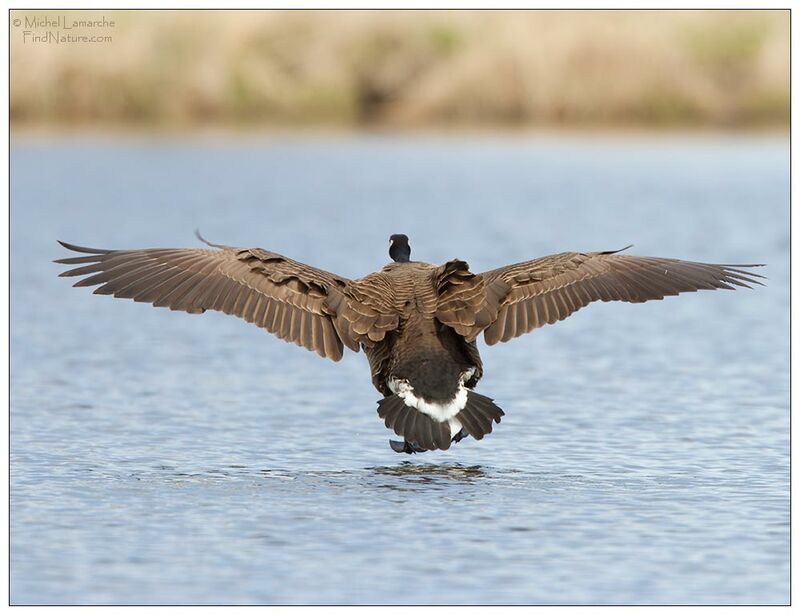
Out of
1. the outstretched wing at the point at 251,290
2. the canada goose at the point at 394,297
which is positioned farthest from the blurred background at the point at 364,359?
the outstretched wing at the point at 251,290

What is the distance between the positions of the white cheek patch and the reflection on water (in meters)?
0.44

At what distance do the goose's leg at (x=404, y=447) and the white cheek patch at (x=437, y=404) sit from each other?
1.39 ft

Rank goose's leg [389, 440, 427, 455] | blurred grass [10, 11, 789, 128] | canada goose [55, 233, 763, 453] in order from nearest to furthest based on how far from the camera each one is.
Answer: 1. canada goose [55, 233, 763, 453]
2. goose's leg [389, 440, 427, 455]
3. blurred grass [10, 11, 789, 128]

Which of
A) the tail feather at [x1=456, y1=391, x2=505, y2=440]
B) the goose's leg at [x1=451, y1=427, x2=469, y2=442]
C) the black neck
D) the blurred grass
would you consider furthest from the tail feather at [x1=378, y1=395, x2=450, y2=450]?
the blurred grass

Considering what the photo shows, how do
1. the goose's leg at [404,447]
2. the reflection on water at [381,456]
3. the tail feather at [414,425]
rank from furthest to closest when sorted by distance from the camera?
the goose's leg at [404,447] < the tail feather at [414,425] < the reflection on water at [381,456]

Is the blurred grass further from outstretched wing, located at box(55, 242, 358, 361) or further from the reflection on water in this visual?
outstretched wing, located at box(55, 242, 358, 361)

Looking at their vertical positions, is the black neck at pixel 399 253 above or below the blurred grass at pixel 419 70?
below

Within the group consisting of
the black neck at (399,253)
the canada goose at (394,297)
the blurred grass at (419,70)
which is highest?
the blurred grass at (419,70)

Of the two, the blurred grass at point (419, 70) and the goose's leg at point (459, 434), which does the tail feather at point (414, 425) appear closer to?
the goose's leg at point (459, 434)

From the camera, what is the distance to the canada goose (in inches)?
367

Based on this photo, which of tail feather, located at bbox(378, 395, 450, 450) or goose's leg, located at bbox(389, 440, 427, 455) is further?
goose's leg, located at bbox(389, 440, 427, 455)

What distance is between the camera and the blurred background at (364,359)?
25.0 feet

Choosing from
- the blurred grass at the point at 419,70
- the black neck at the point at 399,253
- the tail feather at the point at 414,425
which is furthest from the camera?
the blurred grass at the point at 419,70

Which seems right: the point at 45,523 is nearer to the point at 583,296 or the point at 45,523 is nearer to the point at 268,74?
the point at 583,296
